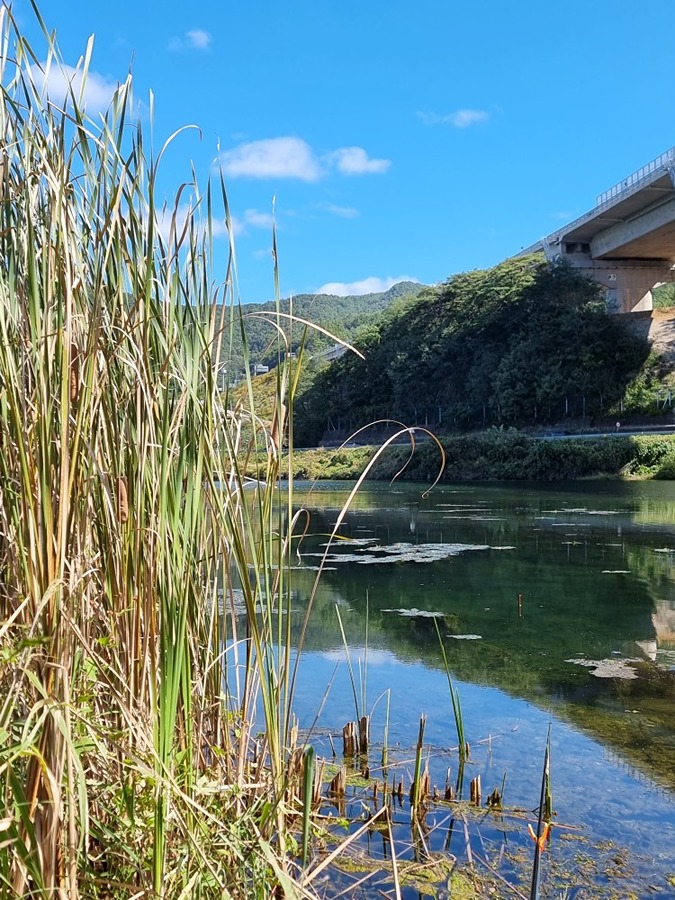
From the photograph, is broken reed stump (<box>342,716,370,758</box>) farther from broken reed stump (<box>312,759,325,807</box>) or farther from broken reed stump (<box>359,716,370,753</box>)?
broken reed stump (<box>312,759,325,807</box>)

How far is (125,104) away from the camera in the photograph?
1.77 m

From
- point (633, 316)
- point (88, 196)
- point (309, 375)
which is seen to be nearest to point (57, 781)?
point (88, 196)

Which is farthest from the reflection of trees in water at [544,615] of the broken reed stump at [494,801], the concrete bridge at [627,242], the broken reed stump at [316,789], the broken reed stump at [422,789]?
the concrete bridge at [627,242]

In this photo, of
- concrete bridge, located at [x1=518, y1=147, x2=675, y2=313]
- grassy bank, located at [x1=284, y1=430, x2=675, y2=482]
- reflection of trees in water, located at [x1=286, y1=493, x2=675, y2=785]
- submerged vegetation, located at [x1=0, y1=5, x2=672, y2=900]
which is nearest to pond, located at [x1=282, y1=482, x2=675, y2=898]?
reflection of trees in water, located at [x1=286, y1=493, x2=675, y2=785]

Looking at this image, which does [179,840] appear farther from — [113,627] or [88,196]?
[88,196]

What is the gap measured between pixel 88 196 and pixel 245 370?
18.9 inches

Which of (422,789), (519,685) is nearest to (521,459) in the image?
(519,685)

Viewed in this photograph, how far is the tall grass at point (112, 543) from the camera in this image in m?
1.35

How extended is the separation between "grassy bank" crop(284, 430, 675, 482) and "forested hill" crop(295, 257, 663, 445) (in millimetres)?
6377

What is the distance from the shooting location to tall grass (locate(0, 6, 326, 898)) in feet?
4.43

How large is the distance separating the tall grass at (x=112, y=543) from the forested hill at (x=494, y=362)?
33.3 metres

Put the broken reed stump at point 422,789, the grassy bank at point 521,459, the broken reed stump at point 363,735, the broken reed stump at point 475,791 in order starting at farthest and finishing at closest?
1. the grassy bank at point 521,459
2. the broken reed stump at point 363,735
3. the broken reed stump at point 475,791
4. the broken reed stump at point 422,789

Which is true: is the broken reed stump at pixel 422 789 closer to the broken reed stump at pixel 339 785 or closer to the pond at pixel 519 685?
the pond at pixel 519 685

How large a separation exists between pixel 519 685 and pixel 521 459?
2427cm
